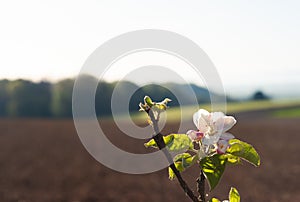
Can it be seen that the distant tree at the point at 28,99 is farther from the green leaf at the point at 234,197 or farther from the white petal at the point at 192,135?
the white petal at the point at 192,135

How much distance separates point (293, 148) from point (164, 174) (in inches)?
245

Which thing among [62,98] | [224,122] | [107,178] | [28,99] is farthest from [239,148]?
[28,99]

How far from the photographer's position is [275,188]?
993 cm

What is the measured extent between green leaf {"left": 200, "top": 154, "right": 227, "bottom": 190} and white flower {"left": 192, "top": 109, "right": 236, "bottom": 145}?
6 centimetres

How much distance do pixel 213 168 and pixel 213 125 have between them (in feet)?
0.38

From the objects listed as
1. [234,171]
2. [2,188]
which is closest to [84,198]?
[2,188]

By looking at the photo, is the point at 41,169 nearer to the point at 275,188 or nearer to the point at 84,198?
the point at 84,198

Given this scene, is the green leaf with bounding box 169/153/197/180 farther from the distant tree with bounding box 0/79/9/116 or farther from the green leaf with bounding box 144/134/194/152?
the distant tree with bounding box 0/79/9/116

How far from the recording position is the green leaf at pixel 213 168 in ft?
4.13

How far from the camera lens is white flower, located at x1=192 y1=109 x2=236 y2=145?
48.2 inches

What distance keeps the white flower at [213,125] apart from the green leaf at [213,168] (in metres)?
0.06

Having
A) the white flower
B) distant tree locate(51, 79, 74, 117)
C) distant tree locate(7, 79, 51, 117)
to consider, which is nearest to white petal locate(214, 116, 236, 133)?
the white flower

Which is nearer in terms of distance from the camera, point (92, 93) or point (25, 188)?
point (92, 93)

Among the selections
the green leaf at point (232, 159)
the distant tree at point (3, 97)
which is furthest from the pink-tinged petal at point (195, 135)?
the distant tree at point (3, 97)
